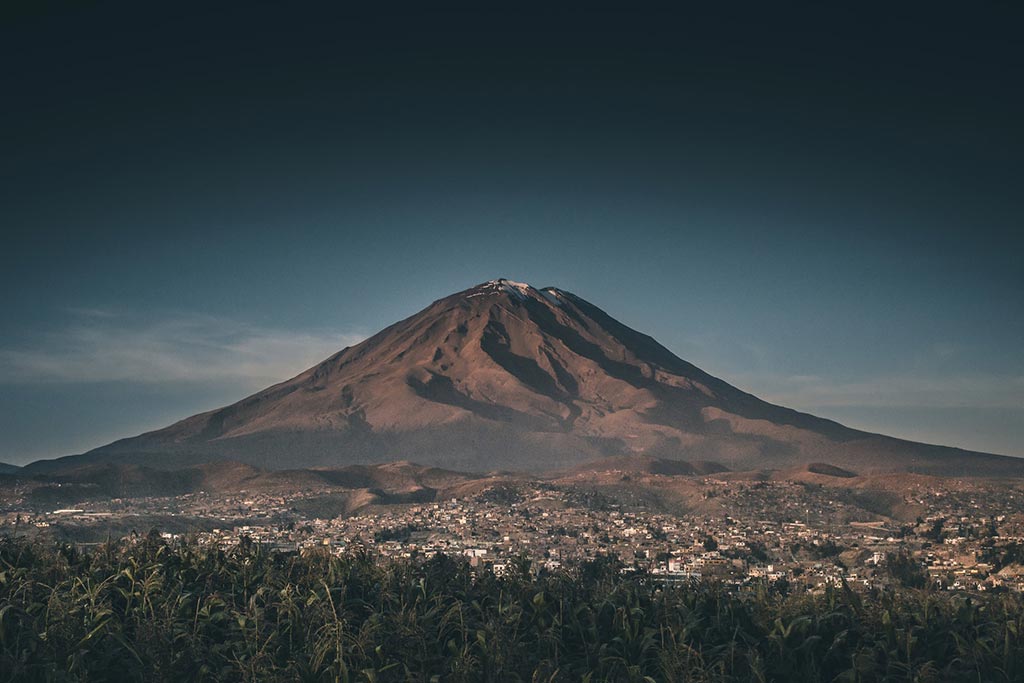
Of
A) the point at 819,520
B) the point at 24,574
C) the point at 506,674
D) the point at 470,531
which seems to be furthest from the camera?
the point at 819,520

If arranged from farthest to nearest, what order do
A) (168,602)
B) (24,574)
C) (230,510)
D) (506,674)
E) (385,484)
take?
1. (385,484)
2. (230,510)
3. (24,574)
4. (168,602)
5. (506,674)

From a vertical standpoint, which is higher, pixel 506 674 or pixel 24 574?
pixel 24 574

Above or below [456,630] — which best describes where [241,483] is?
above

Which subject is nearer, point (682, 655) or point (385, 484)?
point (682, 655)

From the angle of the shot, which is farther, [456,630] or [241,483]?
[241,483]

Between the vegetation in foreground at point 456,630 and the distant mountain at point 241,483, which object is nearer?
Answer: the vegetation in foreground at point 456,630

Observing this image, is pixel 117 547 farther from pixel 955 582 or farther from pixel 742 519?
pixel 742 519

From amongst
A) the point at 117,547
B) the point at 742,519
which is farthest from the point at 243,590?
the point at 742,519

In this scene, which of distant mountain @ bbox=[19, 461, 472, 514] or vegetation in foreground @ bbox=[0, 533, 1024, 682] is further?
distant mountain @ bbox=[19, 461, 472, 514]
